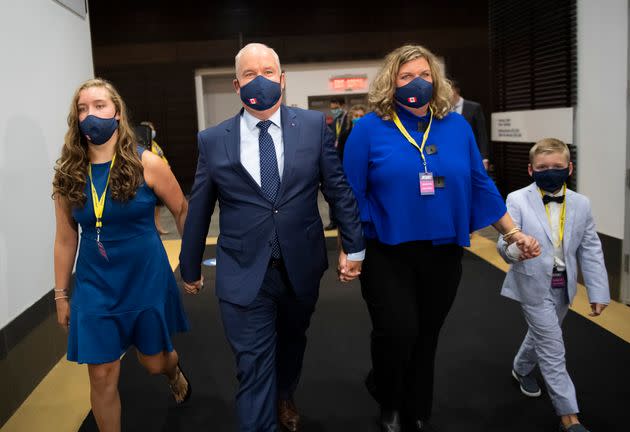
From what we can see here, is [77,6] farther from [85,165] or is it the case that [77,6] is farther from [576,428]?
[576,428]

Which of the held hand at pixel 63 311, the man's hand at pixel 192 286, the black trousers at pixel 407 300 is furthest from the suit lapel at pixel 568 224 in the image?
the held hand at pixel 63 311

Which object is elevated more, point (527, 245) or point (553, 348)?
point (527, 245)

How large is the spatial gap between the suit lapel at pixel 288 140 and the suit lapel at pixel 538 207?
1241 millimetres

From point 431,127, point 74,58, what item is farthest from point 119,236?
point 74,58

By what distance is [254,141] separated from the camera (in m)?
2.34

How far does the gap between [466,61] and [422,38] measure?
3.28 feet

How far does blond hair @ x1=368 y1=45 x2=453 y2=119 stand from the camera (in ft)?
8.25

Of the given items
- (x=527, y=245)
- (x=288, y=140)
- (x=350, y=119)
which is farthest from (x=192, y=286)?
(x=350, y=119)

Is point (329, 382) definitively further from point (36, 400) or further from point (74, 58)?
point (74, 58)

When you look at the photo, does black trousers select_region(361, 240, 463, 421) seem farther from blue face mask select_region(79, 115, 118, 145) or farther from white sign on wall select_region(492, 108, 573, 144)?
white sign on wall select_region(492, 108, 573, 144)

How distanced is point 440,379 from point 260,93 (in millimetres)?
2055

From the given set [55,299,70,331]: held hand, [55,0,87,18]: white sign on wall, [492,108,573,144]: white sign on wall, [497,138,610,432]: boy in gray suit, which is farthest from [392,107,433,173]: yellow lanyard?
[492,108,573,144]: white sign on wall

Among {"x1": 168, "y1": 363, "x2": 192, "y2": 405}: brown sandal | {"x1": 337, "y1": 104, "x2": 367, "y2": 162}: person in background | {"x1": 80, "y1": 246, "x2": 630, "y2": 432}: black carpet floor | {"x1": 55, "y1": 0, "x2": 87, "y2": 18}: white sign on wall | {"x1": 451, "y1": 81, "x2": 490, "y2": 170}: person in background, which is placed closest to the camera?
{"x1": 80, "y1": 246, "x2": 630, "y2": 432}: black carpet floor

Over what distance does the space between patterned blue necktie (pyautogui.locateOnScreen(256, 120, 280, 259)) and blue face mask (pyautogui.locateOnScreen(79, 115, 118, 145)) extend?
68 centimetres
